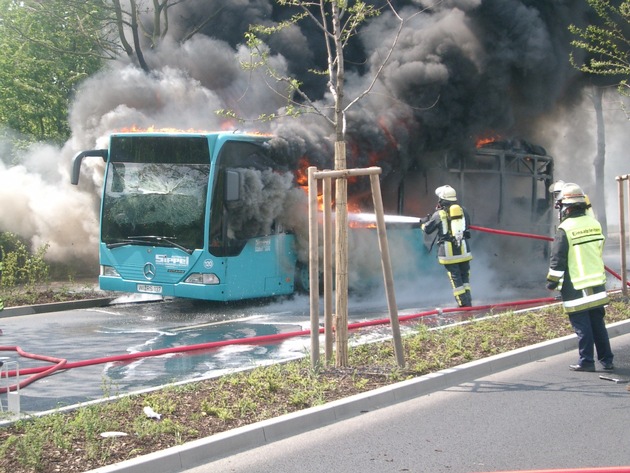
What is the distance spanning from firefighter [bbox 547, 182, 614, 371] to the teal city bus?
16.3 ft

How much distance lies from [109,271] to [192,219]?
66.9 inches

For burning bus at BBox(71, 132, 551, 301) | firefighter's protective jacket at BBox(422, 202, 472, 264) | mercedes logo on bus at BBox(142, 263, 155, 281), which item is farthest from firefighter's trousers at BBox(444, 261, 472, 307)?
mercedes logo on bus at BBox(142, 263, 155, 281)

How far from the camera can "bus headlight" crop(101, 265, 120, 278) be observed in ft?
38.6

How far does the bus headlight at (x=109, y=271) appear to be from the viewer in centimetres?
1177

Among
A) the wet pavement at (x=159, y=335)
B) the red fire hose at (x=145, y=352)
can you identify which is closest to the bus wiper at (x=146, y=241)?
the wet pavement at (x=159, y=335)

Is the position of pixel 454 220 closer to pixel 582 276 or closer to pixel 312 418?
pixel 582 276

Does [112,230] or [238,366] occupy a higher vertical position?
[112,230]

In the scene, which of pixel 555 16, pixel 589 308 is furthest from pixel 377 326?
pixel 555 16

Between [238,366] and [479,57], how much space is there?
10461mm

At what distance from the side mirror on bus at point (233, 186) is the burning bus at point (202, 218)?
0.01m

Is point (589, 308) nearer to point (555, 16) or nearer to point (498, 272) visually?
point (498, 272)

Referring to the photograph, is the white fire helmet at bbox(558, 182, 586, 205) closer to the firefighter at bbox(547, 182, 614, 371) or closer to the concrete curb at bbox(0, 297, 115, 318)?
the firefighter at bbox(547, 182, 614, 371)

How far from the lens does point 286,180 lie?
1164 centimetres

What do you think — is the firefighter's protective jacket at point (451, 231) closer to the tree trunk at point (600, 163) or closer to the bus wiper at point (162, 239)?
Answer: the bus wiper at point (162, 239)
